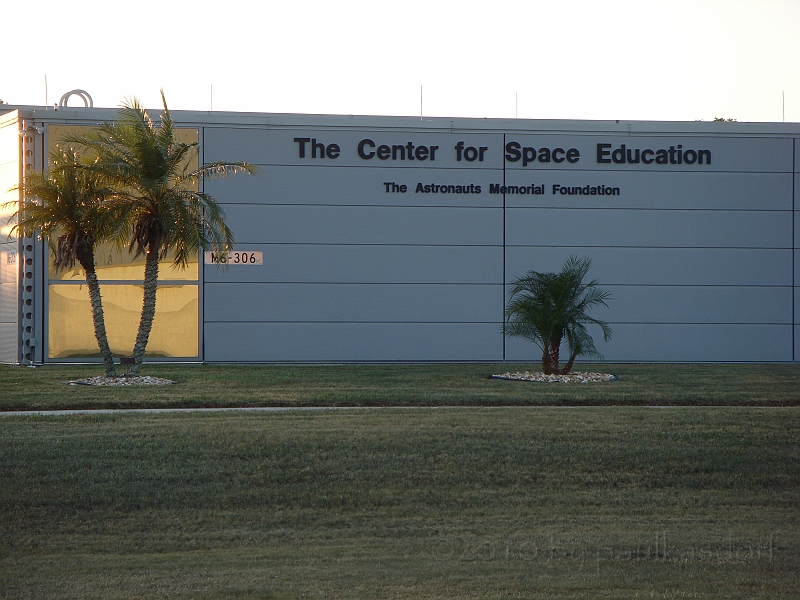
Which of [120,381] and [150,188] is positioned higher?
[150,188]

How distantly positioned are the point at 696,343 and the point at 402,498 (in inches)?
673

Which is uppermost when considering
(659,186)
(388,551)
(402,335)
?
(659,186)

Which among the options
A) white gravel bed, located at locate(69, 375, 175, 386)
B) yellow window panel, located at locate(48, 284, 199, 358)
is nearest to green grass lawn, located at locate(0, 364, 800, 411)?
white gravel bed, located at locate(69, 375, 175, 386)

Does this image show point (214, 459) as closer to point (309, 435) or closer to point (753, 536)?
point (309, 435)

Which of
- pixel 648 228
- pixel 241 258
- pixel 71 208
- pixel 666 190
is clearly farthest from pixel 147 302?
pixel 666 190

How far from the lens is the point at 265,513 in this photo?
35.5 ft

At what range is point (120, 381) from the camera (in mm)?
19422

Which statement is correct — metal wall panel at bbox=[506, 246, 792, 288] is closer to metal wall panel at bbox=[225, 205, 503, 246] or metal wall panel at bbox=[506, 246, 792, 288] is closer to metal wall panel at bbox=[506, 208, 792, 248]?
metal wall panel at bbox=[506, 208, 792, 248]

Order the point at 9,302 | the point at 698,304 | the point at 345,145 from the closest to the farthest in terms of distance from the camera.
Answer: the point at 9,302, the point at 345,145, the point at 698,304

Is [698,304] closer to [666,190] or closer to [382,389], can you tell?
[666,190]

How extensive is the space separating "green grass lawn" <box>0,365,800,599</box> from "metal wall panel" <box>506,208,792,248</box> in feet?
29.5

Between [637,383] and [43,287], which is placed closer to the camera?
[637,383]

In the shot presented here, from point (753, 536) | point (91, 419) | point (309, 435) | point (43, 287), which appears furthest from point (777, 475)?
point (43, 287)

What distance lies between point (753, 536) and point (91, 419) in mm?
Result: 9836
